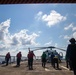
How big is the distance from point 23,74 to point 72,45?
36.3 feet

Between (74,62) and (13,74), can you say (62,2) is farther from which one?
(13,74)

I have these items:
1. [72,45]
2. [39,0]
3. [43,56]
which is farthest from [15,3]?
[43,56]

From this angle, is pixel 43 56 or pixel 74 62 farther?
pixel 43 56

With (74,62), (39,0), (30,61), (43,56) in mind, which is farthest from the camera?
(43,56)

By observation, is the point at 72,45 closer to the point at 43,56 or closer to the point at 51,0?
the point at 51,0

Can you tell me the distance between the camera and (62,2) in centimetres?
1426

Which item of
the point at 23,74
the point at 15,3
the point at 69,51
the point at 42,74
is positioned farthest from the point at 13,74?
the point at 69,51

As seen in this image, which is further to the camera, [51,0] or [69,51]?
[51,0]

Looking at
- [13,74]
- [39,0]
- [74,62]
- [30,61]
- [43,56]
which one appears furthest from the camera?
[43,56]

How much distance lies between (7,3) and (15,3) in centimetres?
41

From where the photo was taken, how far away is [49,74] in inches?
880

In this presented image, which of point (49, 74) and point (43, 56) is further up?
point (43, 56)

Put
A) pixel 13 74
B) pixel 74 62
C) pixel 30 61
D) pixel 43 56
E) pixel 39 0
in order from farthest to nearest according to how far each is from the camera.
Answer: pixel 43 56
pixel 30 61
pixel 13 74
pixel 39 0
pixel 74 62

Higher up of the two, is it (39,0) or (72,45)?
(39,0)
